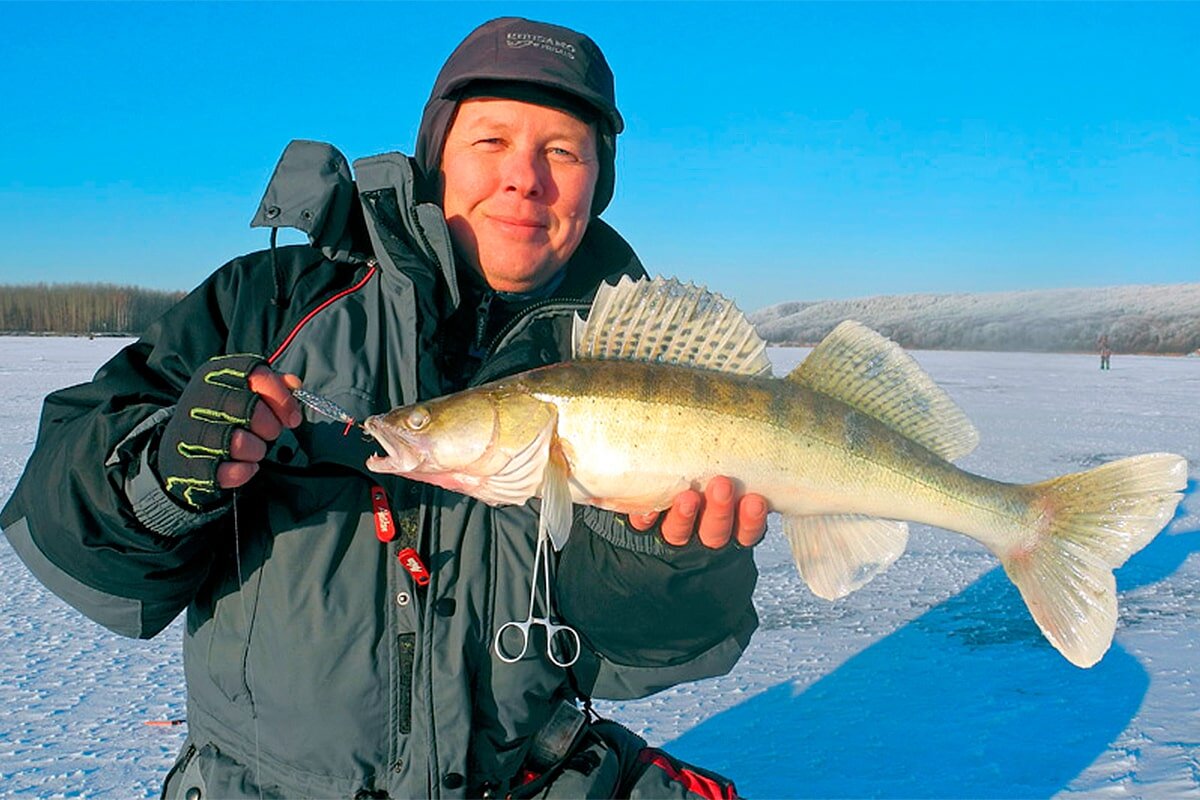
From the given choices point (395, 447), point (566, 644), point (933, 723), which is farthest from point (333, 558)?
point (933, 723)

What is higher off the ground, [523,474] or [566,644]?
[523,474]

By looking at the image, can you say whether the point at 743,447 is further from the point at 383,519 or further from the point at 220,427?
the point at 220,427

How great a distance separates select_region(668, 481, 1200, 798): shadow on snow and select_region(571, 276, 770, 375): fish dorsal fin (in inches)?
65.9

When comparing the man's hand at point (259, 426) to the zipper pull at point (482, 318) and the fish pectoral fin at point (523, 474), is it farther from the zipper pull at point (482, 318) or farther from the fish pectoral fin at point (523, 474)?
the zipper pull at point (482, 318)

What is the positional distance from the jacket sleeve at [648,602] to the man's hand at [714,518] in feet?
0.25

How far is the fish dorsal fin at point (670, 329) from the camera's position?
236cm

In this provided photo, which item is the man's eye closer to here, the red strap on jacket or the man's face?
the man's face

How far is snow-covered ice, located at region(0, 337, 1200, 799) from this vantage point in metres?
3.12

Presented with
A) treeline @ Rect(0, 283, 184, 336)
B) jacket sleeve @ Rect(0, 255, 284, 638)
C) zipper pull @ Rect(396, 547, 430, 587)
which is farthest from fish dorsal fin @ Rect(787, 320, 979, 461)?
treeline @ Rect(0, 283, 184, 336)

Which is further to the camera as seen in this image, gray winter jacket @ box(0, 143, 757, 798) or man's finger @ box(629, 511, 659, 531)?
man's finger @ box(629, 511, 659, 531)

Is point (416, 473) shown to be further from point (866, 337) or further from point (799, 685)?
point (799, 685)

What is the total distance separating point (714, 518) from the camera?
7.55 ft

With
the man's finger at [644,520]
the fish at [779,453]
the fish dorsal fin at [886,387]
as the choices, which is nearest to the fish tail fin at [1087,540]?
the fish at [779,453]

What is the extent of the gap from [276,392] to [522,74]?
1291mm
